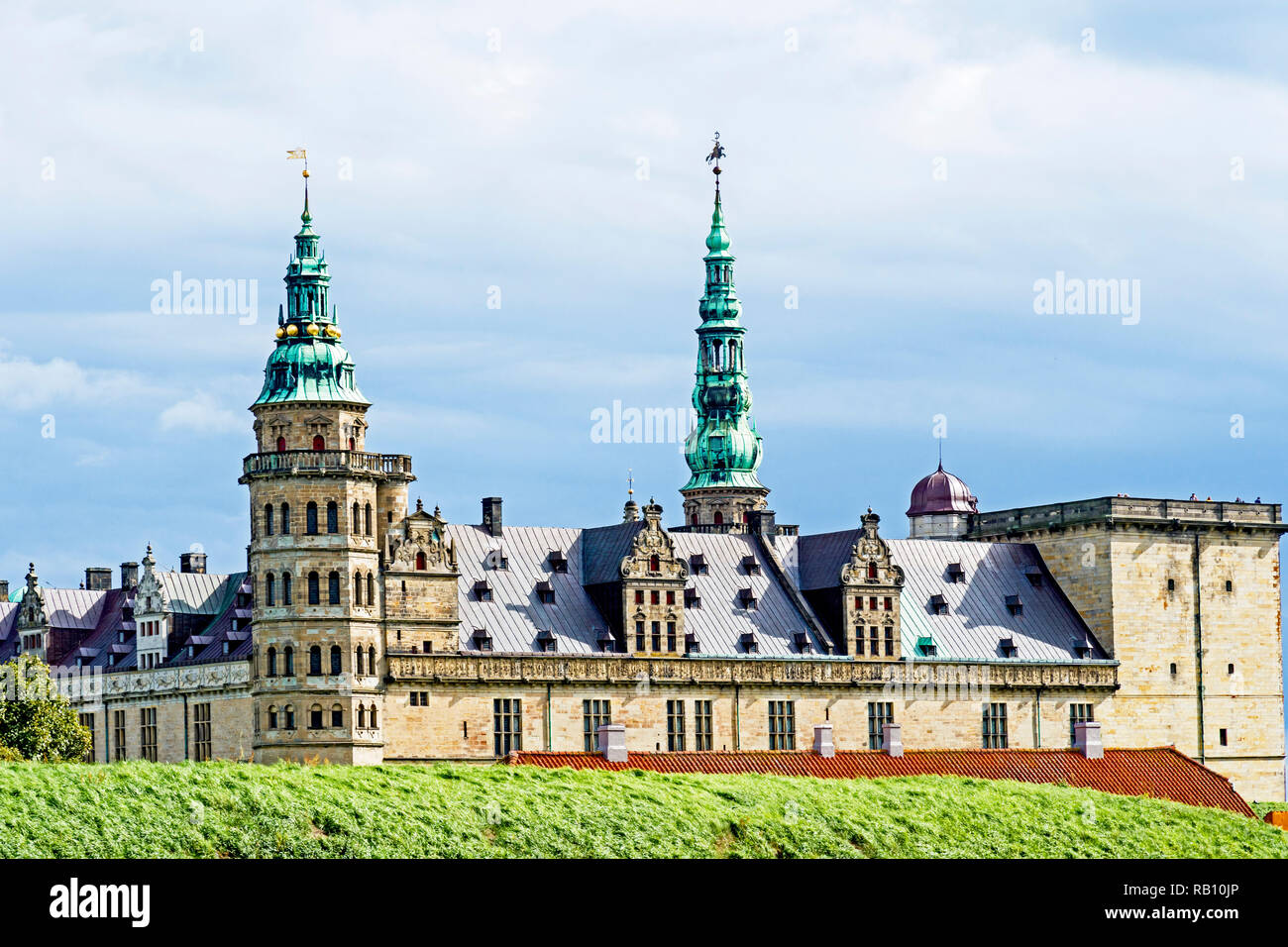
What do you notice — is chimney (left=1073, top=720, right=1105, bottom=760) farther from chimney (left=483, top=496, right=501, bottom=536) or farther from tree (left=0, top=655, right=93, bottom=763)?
tree (left=0, top=655, right=93, bottom=763)

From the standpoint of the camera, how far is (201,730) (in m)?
108

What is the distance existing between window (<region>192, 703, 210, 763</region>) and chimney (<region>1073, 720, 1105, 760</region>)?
34.0 meters

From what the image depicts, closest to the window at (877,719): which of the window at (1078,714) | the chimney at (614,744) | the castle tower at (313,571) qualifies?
the window at (1078,714)

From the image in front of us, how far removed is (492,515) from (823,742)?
21.3 metres

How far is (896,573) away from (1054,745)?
10722 millimetres

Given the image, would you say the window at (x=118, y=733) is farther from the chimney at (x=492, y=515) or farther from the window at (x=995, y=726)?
the window at (x=995, y=726)

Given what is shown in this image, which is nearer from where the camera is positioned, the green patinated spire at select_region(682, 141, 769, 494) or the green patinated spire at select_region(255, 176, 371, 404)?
the green patinated spire at select_region(255, 176, 371, 404)

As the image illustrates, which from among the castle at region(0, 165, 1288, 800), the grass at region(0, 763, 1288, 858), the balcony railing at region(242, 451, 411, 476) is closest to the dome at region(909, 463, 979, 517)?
the castle at region(0, 165, 1288, 800)

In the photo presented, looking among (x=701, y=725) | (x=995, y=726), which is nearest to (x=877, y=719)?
A: (x=995, y=726)

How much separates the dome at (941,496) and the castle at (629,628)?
1.55m

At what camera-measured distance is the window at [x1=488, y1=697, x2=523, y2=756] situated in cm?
10612

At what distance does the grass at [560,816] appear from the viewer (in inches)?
2314

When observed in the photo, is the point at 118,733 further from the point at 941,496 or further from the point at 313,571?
the point at 941,496
